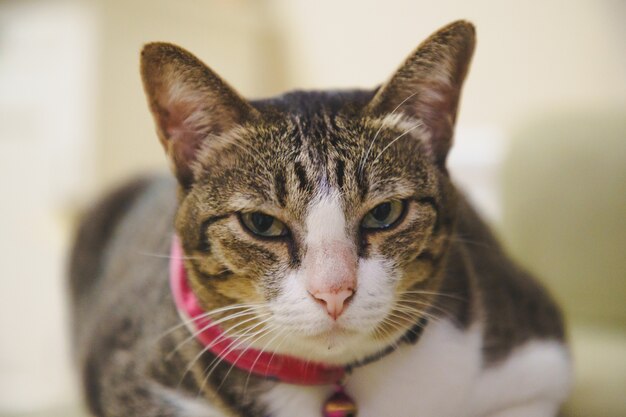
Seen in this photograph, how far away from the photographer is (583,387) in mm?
1154

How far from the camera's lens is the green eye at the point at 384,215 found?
843 mm

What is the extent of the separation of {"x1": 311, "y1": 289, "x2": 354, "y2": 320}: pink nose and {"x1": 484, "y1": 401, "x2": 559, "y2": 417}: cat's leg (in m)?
0.42

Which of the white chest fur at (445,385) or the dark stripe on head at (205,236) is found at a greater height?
the dark stripe on head at (205,236)

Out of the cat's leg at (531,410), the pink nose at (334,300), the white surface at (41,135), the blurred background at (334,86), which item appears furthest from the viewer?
the white surface at (41,135)

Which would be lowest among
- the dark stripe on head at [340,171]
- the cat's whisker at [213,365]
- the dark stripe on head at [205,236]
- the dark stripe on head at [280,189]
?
the cat's whisker at [213,365]

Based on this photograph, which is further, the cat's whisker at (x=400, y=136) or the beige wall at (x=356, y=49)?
the beige wall at (x=356, y=49)

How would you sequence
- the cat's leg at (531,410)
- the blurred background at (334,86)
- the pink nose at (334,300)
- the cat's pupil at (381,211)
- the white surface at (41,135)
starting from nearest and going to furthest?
the pink nose at (334,300) < the cat's pupil at (381,211) < the cat's leg at (531,410) < the blurred background at (334,86) < the white surface at (41,135)

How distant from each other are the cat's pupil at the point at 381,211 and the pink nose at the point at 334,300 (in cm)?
14

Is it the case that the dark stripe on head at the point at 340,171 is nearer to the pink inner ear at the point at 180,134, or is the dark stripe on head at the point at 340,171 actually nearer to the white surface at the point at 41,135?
the pink inner ear at the point at 180,134

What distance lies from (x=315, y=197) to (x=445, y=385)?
39 cm

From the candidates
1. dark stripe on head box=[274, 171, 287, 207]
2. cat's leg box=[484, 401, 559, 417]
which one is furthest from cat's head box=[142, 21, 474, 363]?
cat's leg box=[484, 401, 559, 417]

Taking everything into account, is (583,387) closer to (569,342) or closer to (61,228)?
(569,342)

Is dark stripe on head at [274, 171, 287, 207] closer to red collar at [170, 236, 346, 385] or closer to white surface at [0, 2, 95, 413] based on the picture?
red collar at [170, 236, 346, 385]

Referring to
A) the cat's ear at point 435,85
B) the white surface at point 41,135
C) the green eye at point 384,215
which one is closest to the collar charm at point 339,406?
the green eye at point 384,215
